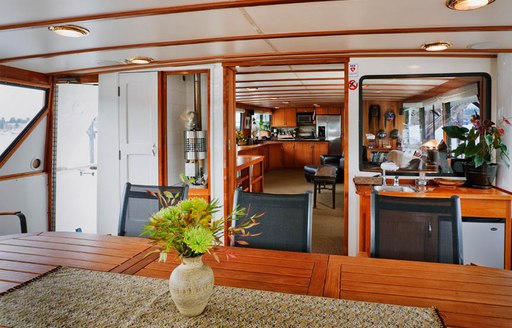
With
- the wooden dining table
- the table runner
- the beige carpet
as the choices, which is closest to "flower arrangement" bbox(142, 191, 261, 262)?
the table runner

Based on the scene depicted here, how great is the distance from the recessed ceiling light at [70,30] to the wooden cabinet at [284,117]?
32.6ft

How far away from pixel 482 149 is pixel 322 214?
2751 millimetres

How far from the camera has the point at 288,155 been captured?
11094 mm

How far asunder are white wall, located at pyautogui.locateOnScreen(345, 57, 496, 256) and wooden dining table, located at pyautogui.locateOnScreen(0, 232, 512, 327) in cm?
172

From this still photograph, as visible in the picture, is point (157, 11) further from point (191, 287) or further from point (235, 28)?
point (191, 287)

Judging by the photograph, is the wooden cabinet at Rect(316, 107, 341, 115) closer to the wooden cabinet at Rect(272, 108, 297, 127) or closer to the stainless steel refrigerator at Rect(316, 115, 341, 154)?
the stainless steel refrigerator at Rect(316, 115, 341, 154)

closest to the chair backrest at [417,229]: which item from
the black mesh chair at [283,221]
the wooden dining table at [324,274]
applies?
the wooden dining table at [324,274]

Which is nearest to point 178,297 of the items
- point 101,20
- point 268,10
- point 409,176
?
point 268,10

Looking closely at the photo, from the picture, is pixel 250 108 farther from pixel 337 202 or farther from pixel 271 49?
pixel 271 49

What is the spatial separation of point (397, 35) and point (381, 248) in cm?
161

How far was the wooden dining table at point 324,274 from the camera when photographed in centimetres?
116

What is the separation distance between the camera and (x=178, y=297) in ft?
3.44

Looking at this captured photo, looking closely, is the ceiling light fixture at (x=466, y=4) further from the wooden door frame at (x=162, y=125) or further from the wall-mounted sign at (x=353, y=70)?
the wooden door frame at (x=162, y=125)

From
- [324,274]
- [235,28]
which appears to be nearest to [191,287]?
[324,274]
